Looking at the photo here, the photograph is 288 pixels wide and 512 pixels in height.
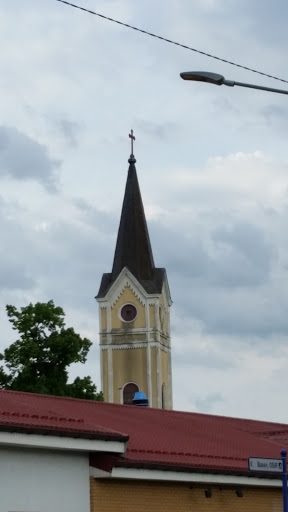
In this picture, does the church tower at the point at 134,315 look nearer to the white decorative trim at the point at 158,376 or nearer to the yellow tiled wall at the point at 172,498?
the white decorative trim at the point at 158,376

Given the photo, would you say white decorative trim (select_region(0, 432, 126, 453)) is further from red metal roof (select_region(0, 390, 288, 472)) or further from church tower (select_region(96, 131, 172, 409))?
church tower (select_region(96, 131, 172, 409))

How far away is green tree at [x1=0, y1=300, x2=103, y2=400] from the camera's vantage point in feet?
181

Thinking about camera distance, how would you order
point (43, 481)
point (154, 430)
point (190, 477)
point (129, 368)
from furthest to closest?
point (129, 368) → point (154, 430) → point (190, 477) → point (43, 481)

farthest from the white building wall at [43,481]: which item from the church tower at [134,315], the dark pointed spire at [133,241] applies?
the dark pointed spire at [133,241]

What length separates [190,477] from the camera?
21344 millimetres

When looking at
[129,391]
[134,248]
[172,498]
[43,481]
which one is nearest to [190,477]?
[172,498]

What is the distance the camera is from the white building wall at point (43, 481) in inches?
740

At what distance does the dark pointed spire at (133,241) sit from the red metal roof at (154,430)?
8543 centimetres

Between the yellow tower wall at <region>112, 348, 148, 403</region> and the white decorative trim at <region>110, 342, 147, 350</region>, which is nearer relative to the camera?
the yellow tower wall at <region>112, 348, 148, 403</region>

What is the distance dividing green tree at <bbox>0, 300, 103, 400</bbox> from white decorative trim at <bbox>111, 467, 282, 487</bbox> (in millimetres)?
32046

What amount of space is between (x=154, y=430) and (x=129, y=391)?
8871 cm

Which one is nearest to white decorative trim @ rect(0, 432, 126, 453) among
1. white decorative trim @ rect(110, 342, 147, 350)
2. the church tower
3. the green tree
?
the green tree

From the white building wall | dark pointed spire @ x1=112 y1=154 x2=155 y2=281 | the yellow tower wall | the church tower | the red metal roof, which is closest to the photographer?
the white building wall

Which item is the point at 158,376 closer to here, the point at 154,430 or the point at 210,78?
the point at 154,430
